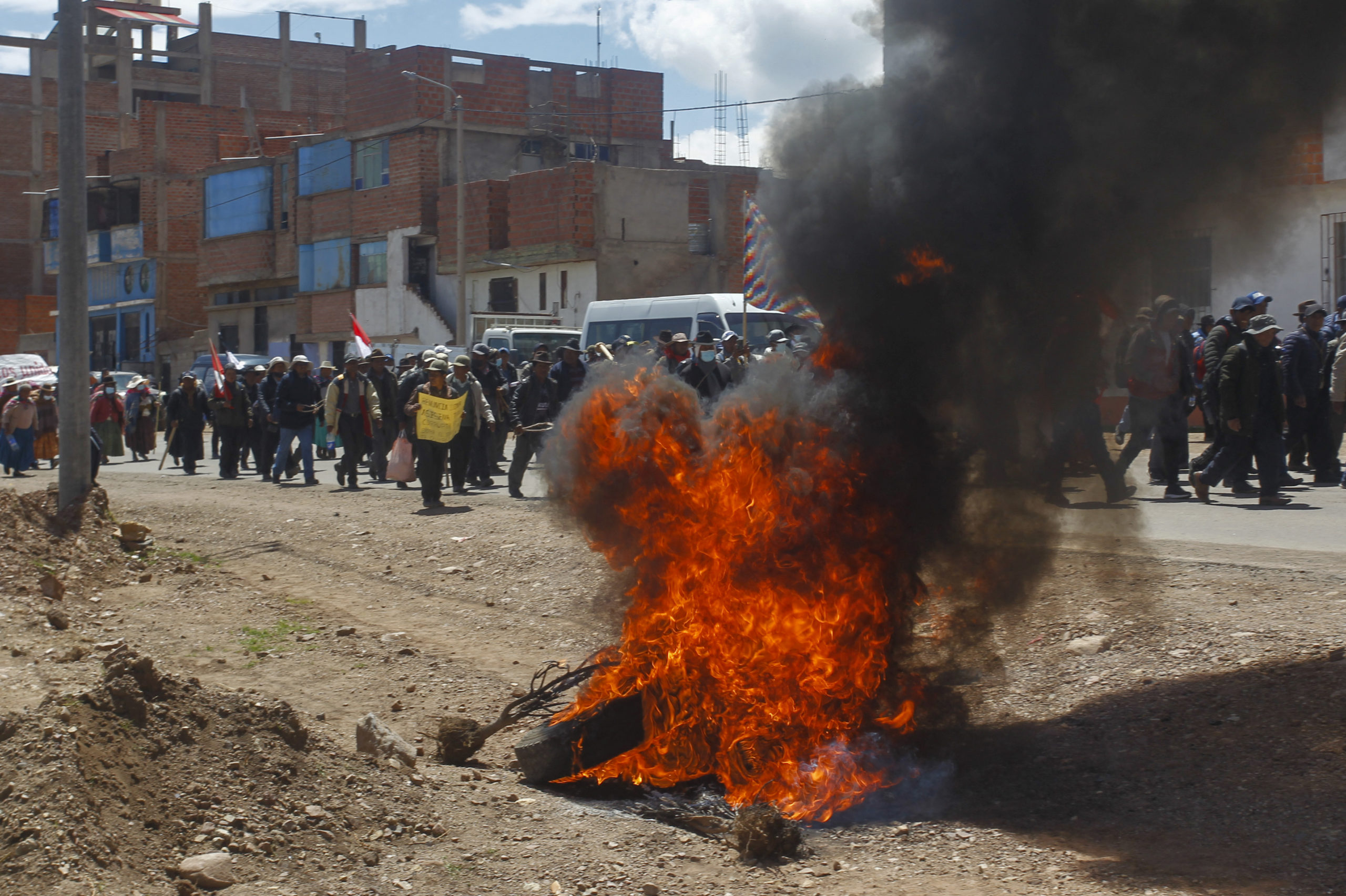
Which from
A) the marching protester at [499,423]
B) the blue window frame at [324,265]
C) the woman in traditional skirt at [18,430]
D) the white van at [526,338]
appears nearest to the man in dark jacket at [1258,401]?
the marching protester at [499,423]

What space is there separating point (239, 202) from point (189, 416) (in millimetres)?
32066

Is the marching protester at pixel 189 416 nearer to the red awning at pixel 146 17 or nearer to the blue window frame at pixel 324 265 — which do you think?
the blue window frame at pixel 324 265

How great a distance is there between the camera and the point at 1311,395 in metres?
12.2

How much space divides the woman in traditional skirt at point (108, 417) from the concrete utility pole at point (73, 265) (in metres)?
12.0

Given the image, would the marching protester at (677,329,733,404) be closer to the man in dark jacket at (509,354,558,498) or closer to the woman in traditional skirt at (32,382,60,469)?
the man in dark jacket at (509,354,558,498)

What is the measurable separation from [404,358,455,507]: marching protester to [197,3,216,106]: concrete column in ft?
172

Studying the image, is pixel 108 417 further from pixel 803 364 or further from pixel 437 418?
pixel 803 364

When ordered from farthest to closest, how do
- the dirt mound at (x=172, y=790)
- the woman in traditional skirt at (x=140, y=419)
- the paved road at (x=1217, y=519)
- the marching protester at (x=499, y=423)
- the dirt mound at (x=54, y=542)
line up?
the woman in traditional skirt at (x=140, y=419), the marching protester at (x=499, y=423), the dirt mound at (x=54, y=542), the paved road at (x=1217, y=519), the dirt mound at (x=172, y=790)

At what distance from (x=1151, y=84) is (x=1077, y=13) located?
48cm

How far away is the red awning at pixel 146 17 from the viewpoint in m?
59.8

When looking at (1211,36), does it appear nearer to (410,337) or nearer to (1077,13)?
(1077,13)

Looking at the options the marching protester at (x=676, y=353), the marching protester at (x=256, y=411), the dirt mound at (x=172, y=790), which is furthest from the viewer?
the marching protester at (x=256, y=411)

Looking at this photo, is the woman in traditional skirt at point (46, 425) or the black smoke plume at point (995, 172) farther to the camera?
the woman in traditional skirt at point (46, 425)

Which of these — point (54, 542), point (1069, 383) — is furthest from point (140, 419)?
point (1069, 383)
